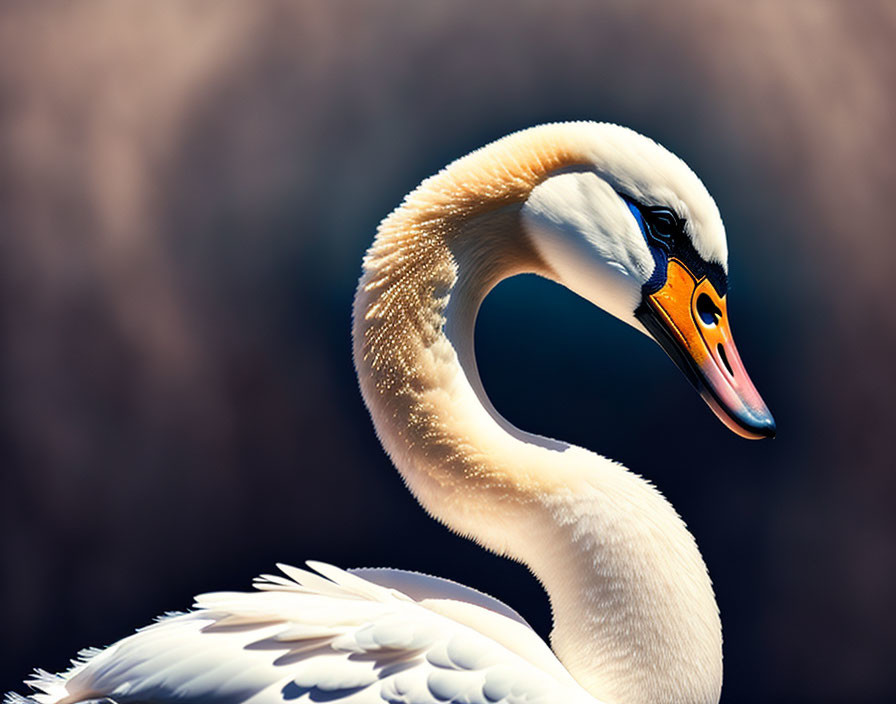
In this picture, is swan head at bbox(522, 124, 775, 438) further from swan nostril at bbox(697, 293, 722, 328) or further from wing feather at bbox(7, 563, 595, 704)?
wing feather at bbox(7, 563, 595, 704)

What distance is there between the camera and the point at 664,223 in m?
0.83

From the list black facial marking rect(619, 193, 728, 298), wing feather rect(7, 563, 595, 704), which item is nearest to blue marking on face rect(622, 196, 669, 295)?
black facial marking rect(619, 193, 728, 298)

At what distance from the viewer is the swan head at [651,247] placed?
82 cm

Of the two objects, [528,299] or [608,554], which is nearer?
[608,554]

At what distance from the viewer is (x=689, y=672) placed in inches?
31.4

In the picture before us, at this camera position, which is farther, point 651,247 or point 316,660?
point 651,247

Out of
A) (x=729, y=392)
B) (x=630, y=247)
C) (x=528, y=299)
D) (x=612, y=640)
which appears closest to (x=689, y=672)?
(x=612, y=640)

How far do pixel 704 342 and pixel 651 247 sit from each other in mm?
89

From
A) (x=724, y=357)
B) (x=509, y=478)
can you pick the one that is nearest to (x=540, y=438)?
(x=509, y=478)

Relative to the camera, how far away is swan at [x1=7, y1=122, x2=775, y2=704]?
794 mm

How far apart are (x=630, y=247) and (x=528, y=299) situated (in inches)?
23.0

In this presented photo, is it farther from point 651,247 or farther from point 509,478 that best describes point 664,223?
point 509,478

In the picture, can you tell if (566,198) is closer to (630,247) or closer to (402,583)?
(630,247)

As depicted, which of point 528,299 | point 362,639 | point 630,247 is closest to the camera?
point 362,639
